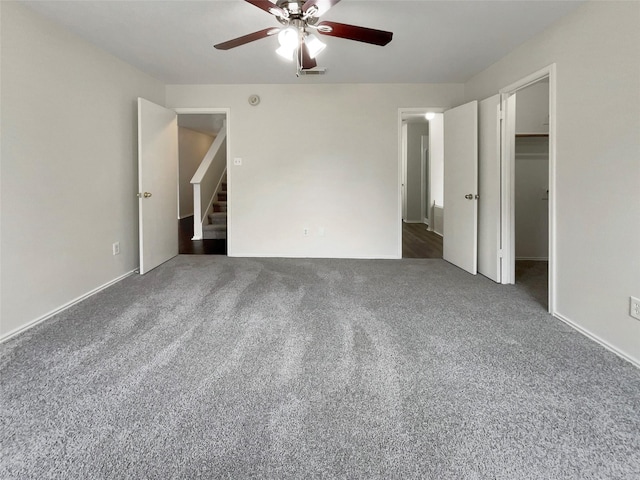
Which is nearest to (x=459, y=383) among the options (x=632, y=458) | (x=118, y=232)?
(x=632, y=458)

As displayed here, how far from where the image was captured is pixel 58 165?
2738mm

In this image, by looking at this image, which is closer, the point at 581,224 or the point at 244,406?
the point at 244,406

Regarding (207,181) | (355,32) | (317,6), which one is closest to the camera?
(317,6)

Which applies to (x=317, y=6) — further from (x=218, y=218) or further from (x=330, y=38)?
(x=218, y=218)

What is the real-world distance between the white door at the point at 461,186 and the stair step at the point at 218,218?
4.00m

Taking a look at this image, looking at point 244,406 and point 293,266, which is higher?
point 293,266

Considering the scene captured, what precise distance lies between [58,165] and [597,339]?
4114mm

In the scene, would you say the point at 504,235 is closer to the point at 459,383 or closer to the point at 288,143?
the point at 459,383

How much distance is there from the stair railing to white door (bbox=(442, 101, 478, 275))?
164 inches

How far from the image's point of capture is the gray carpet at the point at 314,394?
4.08ft

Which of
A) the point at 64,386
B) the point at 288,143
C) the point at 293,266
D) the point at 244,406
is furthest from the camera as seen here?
the point at 288,143

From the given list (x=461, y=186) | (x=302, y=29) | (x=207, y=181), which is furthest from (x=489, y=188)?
(x=207, y=181)

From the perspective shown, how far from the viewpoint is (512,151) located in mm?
3400

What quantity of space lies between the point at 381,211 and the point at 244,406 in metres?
3.52
